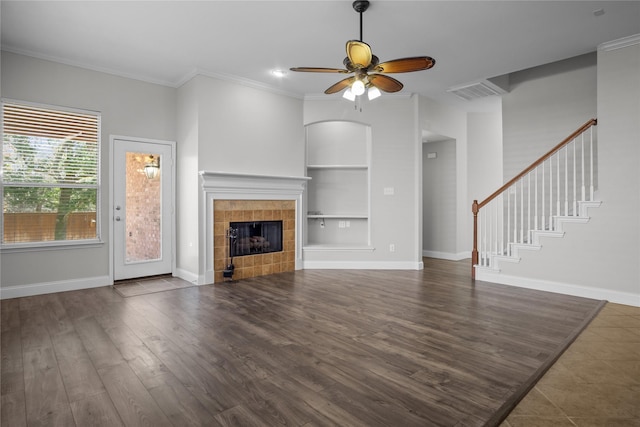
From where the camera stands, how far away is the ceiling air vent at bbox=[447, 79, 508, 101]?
5.72 m

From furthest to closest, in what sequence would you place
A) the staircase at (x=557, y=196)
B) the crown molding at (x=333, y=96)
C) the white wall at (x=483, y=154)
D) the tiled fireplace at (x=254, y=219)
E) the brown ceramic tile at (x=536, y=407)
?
the white wall at (x=483, y=154)
the crown molding at (x=333, y=96)
the tiled fireplace at (x=254, y=219)
the staircase at (x=557, y=196)
the brown ceramic tile at (x=536, y=407)

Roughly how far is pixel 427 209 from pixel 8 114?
7150 millimetres

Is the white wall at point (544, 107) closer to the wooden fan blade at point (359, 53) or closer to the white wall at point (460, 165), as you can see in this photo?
the white wall at point (460, 165)

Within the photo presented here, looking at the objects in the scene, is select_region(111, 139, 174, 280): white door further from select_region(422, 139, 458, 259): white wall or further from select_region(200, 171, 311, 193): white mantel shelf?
select_region(422, 139, 458, 259): white wall

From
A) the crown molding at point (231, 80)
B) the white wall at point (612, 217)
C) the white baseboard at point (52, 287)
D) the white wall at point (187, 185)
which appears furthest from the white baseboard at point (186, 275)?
the white wall at point (612, 217)

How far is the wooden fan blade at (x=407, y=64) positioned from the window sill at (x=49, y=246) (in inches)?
169

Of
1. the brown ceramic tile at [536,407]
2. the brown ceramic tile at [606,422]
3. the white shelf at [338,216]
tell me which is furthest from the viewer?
the white shelf at [338,216]

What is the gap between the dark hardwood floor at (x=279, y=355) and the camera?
1.99m

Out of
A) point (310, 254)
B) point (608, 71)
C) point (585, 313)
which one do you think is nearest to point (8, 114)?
point (310, 254)

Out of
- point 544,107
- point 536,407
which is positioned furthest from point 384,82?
point 544,107

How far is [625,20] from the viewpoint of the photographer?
12.2ft

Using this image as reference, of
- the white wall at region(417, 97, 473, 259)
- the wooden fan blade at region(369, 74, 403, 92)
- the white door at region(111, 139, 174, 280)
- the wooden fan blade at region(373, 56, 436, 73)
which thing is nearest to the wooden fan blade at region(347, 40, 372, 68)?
the wooden fan blade at region(373, 56, 436, 73)

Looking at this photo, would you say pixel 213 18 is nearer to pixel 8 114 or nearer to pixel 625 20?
pixel 8 114

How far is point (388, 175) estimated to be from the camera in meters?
6.25
